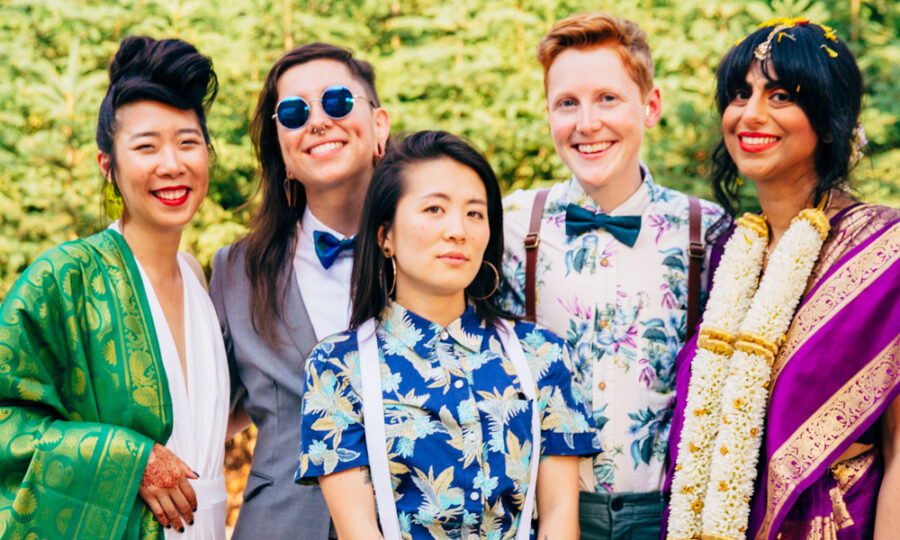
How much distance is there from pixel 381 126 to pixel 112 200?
3.70 ft

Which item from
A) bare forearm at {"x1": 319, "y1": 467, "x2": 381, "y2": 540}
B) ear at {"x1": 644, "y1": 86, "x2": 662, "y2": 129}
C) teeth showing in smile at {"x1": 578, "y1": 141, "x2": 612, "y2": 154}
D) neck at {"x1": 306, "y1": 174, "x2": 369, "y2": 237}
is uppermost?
ear at {"x1": 644, "y1": 86, "x2": 662, "y2": 129}

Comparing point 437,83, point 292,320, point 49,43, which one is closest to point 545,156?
point 437,83

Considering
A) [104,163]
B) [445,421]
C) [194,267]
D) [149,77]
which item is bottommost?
[445,421]

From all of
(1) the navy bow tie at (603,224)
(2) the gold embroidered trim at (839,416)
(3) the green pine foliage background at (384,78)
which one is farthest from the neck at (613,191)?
(3) the green pine foliage background at (384,78)

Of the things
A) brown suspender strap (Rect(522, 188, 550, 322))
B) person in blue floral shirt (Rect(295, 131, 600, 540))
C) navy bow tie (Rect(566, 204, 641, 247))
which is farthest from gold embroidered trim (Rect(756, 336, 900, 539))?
brown suspender strap (Rect(522, 188, 550, 322))

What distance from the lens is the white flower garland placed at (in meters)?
2.62

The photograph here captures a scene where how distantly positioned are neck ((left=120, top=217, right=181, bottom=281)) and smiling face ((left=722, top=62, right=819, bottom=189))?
6.72ft

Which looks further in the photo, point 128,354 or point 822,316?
point 128,354

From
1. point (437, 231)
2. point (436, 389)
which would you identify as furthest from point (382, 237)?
point (436, 389)

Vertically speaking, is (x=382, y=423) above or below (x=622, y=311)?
below

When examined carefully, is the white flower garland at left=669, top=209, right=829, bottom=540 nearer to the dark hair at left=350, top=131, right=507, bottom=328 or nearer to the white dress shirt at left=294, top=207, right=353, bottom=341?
the dark hair at left=350, top=131, right=507, bottom=328

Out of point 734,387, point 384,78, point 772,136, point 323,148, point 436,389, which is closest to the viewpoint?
point 436,389

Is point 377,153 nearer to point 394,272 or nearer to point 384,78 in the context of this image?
point 394,272

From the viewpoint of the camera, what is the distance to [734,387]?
2662 millimetres
